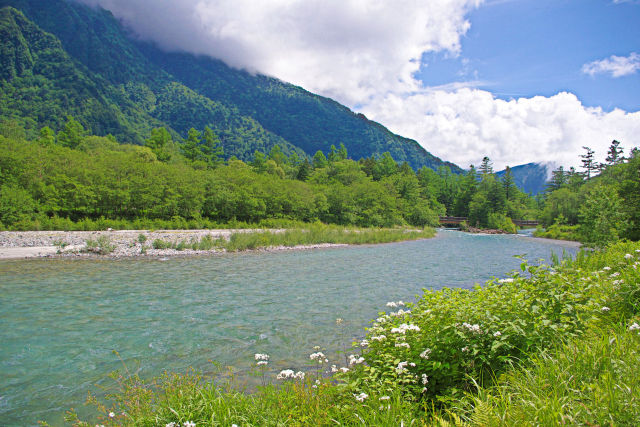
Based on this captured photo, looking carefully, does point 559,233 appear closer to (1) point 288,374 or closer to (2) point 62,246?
(1) point 288,374

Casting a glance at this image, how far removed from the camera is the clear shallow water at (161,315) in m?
6.58

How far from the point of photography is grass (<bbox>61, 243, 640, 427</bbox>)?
284cm

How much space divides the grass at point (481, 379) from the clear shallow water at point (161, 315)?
9.64ft

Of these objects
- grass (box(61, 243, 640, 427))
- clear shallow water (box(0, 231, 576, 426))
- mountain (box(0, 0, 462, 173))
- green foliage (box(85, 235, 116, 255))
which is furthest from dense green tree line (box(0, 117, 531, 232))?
mountain (box(0, 0, 462, 173))

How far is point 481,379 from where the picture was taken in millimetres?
3941

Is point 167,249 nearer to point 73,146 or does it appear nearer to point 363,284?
point 363,284

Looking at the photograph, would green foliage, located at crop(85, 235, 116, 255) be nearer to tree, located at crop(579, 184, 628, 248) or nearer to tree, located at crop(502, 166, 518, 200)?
tree, located at crop(579, 184, 628, 248)

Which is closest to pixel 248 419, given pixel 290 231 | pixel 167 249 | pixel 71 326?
pixel 71 326

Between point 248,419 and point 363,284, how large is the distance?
461 inches

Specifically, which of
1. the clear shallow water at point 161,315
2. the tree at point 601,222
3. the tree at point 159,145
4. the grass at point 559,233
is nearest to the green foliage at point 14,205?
the clear shallow water at point 161,315

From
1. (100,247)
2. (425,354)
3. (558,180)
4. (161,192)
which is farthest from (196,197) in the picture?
(558,180)

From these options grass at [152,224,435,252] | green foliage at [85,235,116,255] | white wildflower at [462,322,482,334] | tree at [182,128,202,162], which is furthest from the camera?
tree at [182,128,202,162]

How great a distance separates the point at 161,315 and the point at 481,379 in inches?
369

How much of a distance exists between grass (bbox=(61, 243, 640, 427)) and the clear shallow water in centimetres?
294
